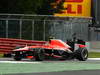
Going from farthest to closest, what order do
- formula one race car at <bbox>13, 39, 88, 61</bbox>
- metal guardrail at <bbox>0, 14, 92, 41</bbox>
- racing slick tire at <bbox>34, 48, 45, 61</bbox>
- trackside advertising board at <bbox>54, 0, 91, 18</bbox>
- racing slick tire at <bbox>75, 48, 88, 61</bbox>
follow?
trackside advertising board at <bbox>54, 0, 91, 18</bbox> → metal guardrail at <bbox>0, 14, 92, 41</bbox> → racing slick tire at <bbox>75, 48, 88, 61</bbox> → formula one race car at <bbox>13, 39, 88, 61</bbox> → racing slick tire at <bbox>34, 48, 45, 61</bbox>

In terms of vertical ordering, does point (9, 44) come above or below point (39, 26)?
below

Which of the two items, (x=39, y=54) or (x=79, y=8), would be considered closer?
(x=39, y=54)

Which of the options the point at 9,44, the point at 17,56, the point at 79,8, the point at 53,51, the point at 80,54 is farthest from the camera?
the point at 79,8

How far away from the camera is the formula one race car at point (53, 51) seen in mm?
21469

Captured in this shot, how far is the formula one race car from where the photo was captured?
21469 mm

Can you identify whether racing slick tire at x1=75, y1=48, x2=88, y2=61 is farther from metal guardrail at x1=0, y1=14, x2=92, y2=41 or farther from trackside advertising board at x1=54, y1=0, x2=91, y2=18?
trackside advertising board at x1=54, y1=0, x2=91, y2=18

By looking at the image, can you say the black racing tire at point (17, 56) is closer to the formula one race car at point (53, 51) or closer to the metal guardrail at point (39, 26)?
the formula one race car at point (53, 51)

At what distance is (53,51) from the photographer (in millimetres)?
22172

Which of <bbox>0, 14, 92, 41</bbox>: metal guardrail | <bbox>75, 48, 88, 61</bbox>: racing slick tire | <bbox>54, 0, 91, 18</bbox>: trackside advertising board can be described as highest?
<bbox>54, 0, 91, 18</bbox>: trackside advertising board

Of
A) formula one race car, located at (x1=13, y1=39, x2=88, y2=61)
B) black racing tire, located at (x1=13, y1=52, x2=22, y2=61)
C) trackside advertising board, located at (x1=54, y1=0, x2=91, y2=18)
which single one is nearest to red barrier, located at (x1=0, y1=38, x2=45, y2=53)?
formula one race car, located at (x1=13, y1=39, x2=88, y2=61)

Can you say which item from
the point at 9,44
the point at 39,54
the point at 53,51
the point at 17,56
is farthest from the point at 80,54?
the point at 9,44

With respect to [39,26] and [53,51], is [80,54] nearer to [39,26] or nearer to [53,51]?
[53,51]

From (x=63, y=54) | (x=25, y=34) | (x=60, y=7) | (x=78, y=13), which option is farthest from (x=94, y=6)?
(x=63, y=54)

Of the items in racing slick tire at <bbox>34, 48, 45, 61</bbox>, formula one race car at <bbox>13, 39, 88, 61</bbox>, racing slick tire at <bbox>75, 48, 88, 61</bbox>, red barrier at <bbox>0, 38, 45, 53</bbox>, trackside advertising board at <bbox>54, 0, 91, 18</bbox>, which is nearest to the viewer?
racing slick tire at <bbox>34, 48, 45, 61</bbox>
